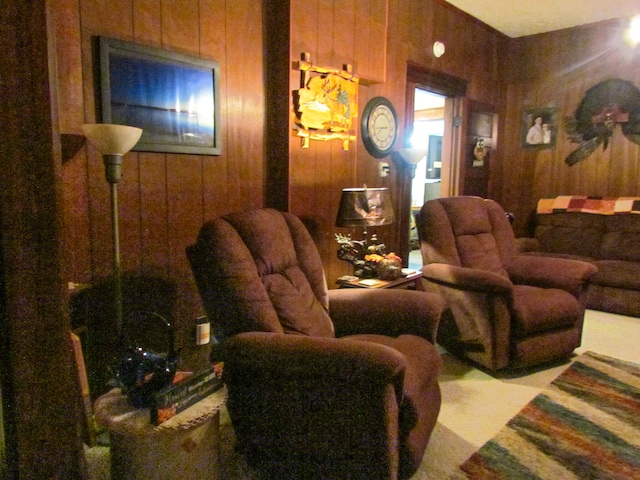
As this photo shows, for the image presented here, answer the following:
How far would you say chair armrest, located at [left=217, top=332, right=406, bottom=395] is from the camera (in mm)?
1423

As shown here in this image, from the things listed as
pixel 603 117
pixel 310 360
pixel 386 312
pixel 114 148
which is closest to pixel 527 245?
pixel 603 117

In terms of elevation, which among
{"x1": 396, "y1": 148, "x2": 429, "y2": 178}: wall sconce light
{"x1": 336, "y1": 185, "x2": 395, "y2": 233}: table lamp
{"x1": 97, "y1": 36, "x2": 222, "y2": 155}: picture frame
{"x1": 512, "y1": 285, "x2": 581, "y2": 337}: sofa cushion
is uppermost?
{"x1": 97, "y1": 36, "x2": 222, "y2": 155}: picture frame

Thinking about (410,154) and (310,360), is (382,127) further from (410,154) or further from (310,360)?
(310,360)

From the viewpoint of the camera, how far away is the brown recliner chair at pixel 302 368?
1.47 meters

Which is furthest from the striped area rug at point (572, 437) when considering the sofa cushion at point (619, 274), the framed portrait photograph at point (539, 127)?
the framed portrait photograph at point (539, 127)

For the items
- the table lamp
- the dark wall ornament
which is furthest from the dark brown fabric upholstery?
the table lamp

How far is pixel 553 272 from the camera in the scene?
2984 mm

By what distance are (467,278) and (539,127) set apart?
3.26 metres

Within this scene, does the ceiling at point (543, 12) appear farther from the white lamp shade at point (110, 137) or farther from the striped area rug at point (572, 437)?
the white lamp shade at point (110, 137)

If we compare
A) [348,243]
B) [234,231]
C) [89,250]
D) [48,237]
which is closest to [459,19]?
[348,243]

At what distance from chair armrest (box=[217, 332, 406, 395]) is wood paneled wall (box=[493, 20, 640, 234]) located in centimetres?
427

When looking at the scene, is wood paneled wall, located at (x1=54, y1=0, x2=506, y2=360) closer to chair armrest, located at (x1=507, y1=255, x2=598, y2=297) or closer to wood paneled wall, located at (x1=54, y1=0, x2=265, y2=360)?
wood paneled wall, located at (x1=54, y1=0, x2=265, y2=360)

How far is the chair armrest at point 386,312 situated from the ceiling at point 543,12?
3131 mm

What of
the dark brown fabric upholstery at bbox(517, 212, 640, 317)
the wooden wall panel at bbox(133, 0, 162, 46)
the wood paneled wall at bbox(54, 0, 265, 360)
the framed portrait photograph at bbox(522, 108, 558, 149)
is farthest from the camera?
the framed portrait photograph at bbox(522, 108, 558, 149)
